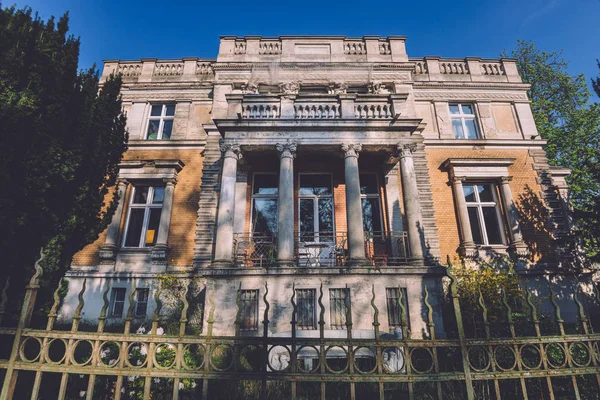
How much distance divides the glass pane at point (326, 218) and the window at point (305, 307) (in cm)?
320

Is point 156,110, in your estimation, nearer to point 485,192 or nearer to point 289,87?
point 289,87

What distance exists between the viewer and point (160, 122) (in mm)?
13633

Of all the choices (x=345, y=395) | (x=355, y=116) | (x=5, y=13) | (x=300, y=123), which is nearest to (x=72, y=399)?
(x=345, y=395)

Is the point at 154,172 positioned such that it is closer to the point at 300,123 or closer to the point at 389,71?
the point at 300,123

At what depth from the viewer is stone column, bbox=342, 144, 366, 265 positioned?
346 inches

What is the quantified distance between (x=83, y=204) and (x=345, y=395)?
603 centimetres

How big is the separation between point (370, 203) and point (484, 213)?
467 cm

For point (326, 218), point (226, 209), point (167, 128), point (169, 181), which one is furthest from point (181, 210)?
point (326, 218)

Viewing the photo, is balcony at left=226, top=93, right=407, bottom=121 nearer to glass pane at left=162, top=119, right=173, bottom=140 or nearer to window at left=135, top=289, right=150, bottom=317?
glass pane at left=162, top=119, right=173, bottom=140

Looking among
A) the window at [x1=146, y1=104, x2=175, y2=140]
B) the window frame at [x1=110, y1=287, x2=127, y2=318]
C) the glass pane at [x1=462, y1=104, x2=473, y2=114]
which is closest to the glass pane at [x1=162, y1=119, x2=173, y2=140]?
the window at [x1=146, y1=104, x2=175, y2=140]

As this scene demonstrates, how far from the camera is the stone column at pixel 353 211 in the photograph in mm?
8789

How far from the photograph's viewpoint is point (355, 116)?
10.7 meters

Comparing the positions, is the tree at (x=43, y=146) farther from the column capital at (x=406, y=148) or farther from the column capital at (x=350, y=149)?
the column capital at (x=406, y=148)

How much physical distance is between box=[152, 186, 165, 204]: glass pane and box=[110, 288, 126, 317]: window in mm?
3578
